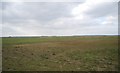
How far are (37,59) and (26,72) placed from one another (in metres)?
3.12

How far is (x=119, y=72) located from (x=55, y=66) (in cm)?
406

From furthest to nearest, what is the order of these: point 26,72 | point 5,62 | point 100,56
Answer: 1. point 100,56
2. point 5,62
3. point 26,72

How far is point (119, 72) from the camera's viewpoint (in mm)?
11508

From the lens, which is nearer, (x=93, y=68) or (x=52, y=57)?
(x=93, y=68)

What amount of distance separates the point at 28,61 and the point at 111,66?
590cm

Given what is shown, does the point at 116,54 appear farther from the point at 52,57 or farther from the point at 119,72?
the point at 52,57

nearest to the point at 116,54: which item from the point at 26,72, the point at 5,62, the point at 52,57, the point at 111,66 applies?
the point at 111,66

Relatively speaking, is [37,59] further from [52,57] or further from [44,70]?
[44,70]

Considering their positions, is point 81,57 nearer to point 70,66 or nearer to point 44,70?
point 70,66

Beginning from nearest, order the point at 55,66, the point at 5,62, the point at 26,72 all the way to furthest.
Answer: the point at 26,72
the point at 55,66
the point at 5,62

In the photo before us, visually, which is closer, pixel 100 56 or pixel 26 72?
pixel 26 72

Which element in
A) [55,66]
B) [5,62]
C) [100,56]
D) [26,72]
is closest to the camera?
[26,72]

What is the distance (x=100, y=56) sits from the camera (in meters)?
14.5

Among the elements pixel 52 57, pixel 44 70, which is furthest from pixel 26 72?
pixel 52 57
